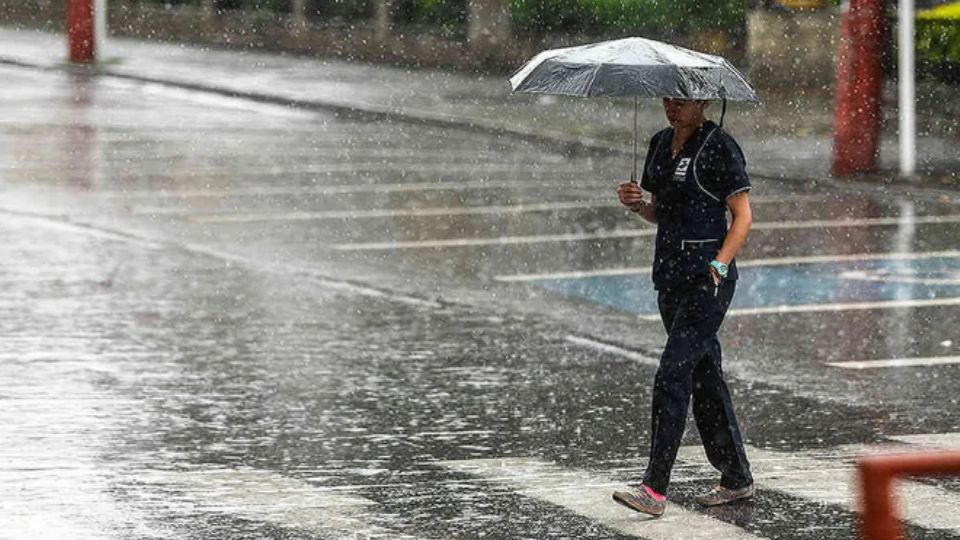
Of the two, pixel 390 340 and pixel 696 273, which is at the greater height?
pixel 696 273

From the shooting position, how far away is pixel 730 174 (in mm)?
8625

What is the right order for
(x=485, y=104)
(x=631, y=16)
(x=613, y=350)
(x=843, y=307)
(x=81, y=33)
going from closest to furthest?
1. (x=613, y=350)
2. (x=843, y=307)
3. (x=485, y=104)
4. (x=631, y=16)
5. (x=81, y=33)

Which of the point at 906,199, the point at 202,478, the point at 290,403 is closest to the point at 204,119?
the point at 906,199

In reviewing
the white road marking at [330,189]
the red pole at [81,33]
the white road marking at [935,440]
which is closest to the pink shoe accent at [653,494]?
the white road marking at [935,440]

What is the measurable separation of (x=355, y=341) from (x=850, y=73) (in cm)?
970

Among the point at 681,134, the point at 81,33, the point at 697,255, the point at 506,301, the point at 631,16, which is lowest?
the point at 506,301

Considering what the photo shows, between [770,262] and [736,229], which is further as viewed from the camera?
[770,262]

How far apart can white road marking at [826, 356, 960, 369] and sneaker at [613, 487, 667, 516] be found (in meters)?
3.71

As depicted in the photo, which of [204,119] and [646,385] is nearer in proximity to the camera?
[646,385]

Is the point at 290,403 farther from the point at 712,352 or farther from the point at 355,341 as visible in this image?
the point at 712,352

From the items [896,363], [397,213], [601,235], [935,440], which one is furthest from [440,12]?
[935,440]

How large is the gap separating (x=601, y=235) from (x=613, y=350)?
4.85 meters

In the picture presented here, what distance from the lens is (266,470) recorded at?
9.27 m

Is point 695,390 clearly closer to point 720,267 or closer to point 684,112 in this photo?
point 720,267
